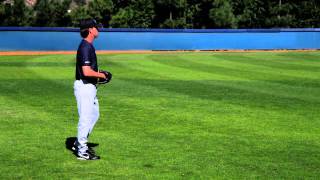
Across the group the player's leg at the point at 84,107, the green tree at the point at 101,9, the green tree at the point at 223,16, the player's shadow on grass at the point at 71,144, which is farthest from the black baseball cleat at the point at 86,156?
the green tree at the point at 101,9

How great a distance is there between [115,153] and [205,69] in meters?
14.8

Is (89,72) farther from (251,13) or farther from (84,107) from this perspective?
(251,13)

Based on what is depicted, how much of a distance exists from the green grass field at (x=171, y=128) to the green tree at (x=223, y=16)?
37.2 meters

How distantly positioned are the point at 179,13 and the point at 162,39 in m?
22.3

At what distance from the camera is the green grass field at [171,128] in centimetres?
719

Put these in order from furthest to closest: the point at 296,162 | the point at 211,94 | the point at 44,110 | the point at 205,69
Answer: the point at 205,69 < the point at 211,94 < the point at 44,110 < the point at 296,162

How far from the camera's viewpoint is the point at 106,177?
6.77 metres

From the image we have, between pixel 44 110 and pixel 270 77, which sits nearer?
pixel 44 110

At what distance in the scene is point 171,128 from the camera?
32.7 feet

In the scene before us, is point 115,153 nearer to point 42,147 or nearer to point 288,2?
point 42,147

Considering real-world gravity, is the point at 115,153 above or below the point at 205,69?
above

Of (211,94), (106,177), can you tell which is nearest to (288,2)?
(211,94)

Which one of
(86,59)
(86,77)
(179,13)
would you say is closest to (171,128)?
(86,77)

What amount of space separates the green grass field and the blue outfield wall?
1563 centimetres
